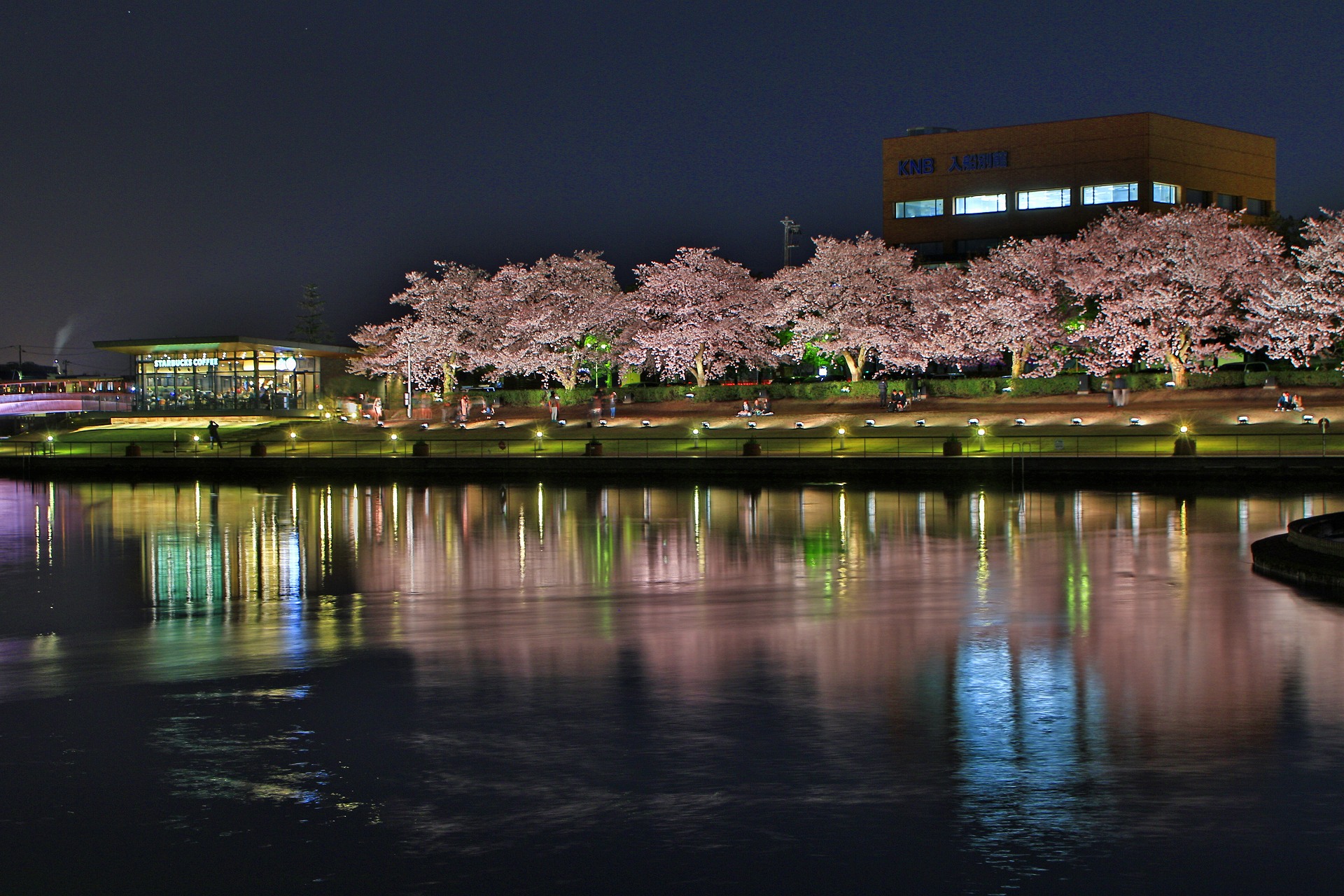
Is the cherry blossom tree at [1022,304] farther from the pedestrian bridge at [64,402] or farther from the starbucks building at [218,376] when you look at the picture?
the pedestrian bridge at [64,402]

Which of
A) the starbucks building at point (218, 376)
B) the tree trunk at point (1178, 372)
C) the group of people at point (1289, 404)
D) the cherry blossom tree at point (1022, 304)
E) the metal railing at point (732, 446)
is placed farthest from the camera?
the starbucks building at point (218, 376)

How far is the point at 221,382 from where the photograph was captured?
251 feet

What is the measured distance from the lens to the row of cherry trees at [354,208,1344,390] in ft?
185

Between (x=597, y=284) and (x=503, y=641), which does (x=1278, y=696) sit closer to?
(x=503, y=641)

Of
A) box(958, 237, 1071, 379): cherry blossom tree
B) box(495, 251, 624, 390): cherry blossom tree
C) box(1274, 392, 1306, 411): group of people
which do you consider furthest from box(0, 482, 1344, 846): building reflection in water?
box(495, 251, 624, 390): cherry blossom tree

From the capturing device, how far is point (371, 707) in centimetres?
1095

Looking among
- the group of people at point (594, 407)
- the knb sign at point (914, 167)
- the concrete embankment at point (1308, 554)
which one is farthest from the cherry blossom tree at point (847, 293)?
the concrete embankment at point (1308, 554)

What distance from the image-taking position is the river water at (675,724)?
7441 millimetres

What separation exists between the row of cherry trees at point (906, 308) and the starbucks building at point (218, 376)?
16.1 ft

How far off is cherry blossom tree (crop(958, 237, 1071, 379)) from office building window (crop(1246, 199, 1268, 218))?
26779 mm

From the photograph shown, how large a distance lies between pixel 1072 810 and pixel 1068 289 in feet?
186

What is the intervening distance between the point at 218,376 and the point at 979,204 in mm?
48377

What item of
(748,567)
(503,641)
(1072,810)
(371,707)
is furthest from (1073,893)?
(748,567)

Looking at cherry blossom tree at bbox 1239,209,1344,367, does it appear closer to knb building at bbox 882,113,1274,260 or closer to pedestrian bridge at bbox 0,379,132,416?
knb building at bbox 882,113,1274,260
